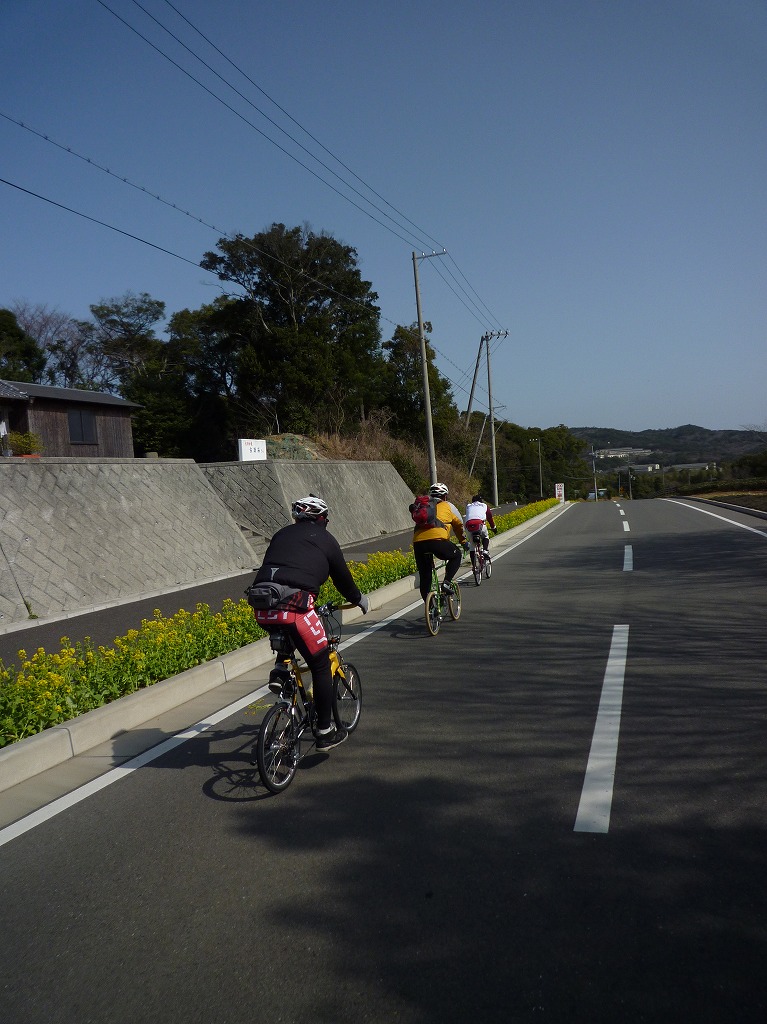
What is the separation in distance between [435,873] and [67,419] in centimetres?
2878

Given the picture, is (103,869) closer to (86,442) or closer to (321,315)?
(86,442)

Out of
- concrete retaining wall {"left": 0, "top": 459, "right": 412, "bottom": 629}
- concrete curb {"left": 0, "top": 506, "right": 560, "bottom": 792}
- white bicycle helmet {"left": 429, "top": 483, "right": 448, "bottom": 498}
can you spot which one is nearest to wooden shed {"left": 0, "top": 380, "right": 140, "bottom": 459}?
concrete retaining wall {"left": 0, "top": 459, "right": 412, "bottom": 629}

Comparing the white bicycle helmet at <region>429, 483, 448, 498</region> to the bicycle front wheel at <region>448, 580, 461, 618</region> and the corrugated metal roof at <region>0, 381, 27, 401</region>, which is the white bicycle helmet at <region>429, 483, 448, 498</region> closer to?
the bicycle front wheel at <region>448, 580, 461, 618</region>

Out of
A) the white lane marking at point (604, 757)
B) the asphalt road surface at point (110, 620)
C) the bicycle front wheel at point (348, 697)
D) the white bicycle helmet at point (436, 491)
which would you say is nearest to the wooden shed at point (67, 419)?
the asphalt road surface at point (110, 620)

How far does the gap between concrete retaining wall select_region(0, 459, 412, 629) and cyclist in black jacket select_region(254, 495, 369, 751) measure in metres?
8.24

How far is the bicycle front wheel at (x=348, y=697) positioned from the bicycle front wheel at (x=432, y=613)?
12.5 feet

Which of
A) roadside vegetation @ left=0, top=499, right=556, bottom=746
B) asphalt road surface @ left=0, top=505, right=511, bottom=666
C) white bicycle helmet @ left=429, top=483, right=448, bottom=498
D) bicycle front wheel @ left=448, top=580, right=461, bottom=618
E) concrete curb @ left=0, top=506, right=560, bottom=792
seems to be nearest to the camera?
concrete curb @ left=0, top=506, right=560, bottom=792

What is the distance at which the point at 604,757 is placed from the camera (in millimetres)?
5172

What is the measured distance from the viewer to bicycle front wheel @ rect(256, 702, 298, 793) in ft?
15.8

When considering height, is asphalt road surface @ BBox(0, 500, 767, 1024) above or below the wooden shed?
below

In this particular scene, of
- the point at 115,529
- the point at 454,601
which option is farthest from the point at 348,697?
the point at 115,529

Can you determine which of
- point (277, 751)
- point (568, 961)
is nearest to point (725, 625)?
point (277, 751)

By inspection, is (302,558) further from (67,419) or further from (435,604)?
(67,419)

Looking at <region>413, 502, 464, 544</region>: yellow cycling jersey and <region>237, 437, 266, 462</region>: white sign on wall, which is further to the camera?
<region>237, 437, 266, 462</region>: white sign on wall
